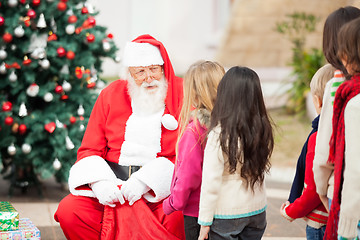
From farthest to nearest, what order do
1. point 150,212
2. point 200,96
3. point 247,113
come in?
point 150,212 < point 200,96 < point 247,113

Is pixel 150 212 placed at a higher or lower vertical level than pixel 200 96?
lower

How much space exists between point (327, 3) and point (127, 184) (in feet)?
27.6

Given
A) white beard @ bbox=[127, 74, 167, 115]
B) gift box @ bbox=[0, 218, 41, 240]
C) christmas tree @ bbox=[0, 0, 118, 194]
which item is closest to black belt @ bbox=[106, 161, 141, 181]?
white beard @ bbox=[127, 74, 167, 115]

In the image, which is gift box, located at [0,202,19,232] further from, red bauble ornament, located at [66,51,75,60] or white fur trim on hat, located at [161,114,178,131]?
red bauble ornament, located at [66,51,75,60]

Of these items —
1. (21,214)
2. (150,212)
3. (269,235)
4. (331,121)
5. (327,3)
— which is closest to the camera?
(331,121)

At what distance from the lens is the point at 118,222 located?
3.66 m

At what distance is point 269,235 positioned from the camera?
4504mm

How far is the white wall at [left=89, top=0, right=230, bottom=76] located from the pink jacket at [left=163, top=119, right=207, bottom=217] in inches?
466

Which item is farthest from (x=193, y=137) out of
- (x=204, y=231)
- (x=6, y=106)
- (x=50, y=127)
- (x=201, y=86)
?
(x=6, y=106)

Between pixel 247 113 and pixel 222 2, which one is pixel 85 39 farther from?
pixel 222 2

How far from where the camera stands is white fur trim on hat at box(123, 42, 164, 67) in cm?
392

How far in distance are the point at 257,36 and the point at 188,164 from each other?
29.5 feet

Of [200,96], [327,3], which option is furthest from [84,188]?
[327,3]

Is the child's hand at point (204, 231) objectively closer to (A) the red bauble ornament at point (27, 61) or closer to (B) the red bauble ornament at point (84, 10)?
(A) the red bauble ornament at point (27, 61)
